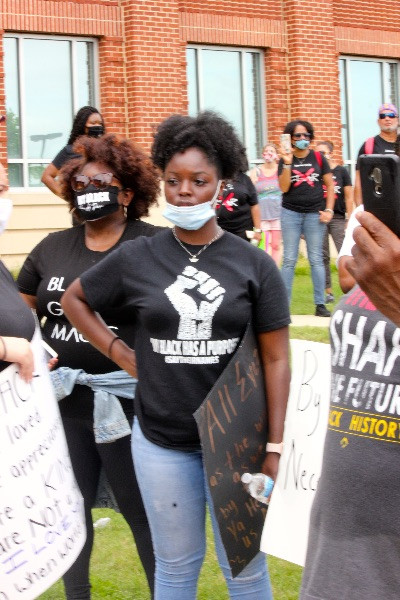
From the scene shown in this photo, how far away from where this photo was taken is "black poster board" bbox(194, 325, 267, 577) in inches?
145

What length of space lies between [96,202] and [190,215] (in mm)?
812

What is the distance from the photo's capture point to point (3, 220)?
13.9 ft

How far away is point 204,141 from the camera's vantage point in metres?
3.94

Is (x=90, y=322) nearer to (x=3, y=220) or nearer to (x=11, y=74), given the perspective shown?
(x=3, y=220)

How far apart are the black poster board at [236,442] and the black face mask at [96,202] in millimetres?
1015

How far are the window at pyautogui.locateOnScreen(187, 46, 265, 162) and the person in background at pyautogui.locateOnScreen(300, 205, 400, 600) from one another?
14398mm

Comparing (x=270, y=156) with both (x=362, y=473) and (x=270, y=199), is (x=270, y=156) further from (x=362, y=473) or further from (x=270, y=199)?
(x=362, y=473)

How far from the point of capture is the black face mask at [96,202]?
179 inches

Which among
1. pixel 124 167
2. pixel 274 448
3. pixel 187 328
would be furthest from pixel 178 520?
pixel 124 167

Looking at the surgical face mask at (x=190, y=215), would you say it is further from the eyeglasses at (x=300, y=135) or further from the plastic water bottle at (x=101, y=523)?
the eyeglasses at (x=300, y=135)

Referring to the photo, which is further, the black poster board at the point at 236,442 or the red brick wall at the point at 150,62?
the red brick wall at the point at 150,62

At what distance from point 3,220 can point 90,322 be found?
505 mm

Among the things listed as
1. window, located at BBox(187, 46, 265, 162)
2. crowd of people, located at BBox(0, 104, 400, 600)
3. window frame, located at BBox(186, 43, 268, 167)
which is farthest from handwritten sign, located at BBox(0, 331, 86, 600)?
window frame, located at BBox(186, 43, 268, 167)

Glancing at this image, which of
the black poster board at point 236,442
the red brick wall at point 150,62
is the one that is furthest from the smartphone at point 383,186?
the red brick wall at point 150,62
